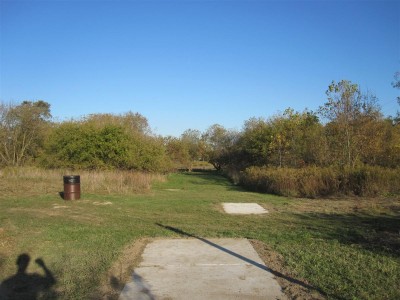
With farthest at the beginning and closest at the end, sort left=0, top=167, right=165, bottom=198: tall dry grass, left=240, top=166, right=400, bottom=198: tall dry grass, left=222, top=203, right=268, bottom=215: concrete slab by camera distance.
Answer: left=0, top=167, right=165, bottom=198: tall dry grass < left=240, top=166, right=400, bottom=198: tall dry grass < left=222, top=203, right=268, bottom=215: concrete slab

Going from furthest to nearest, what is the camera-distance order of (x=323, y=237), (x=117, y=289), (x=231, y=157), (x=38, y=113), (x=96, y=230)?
(x=231, y=157), (x=38, y=113), (x=96, y=230), (x=323, y=237), (x=117, y=289)

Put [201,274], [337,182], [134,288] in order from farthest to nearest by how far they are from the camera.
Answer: [337,182] → [201,274] → [134,288]

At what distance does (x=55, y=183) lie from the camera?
2031 cm

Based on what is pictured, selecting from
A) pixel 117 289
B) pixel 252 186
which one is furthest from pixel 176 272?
pixel 252 186

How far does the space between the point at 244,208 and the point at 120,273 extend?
324 inches

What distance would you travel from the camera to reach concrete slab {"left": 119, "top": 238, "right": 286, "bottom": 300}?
4695 millimetres

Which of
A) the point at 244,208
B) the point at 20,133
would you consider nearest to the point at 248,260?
the point at 244,208

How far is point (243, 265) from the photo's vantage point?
19.3 ft

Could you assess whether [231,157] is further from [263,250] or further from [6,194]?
[263,250]

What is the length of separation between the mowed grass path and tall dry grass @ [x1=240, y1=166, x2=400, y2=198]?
13.0 feet

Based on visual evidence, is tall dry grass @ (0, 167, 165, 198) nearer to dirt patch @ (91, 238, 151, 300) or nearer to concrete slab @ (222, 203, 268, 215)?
concrete slab @ (222, 203, 268, 215)

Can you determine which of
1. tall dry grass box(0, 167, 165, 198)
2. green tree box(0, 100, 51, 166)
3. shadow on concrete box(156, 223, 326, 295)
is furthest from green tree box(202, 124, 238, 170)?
shadow on concrete box(156, 223, 326, 295)

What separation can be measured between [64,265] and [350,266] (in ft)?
14.2

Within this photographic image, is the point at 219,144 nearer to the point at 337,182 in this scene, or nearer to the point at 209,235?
the point at 337,182
